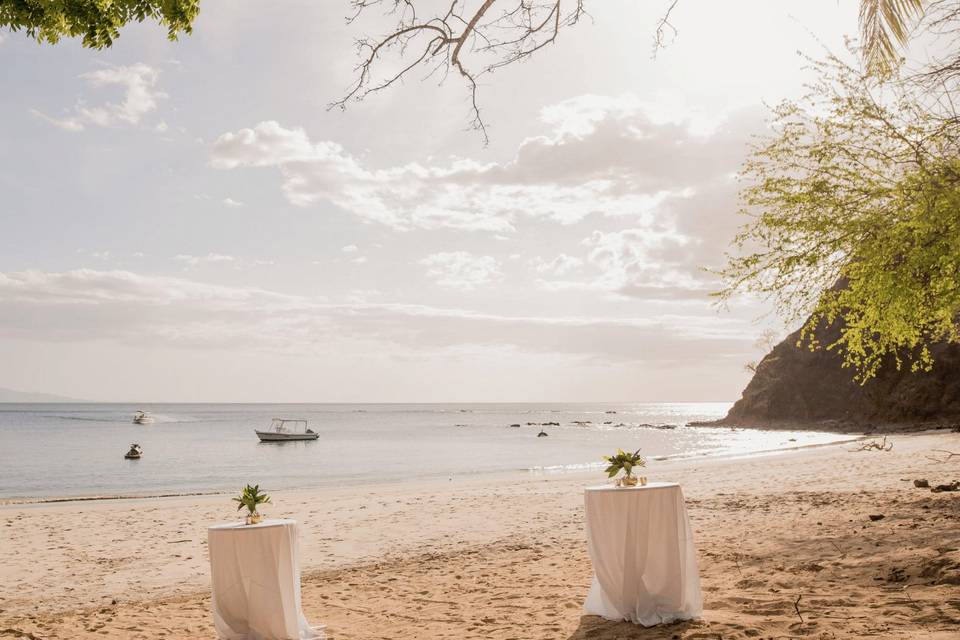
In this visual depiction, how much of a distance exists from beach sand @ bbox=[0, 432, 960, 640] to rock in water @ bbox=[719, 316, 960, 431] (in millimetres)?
33089

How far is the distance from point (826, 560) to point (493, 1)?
674 centimetres

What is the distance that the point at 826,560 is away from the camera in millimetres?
8117

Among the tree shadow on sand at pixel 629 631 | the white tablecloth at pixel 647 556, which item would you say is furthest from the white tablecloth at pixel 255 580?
the white tablecloth at pixel 647 556

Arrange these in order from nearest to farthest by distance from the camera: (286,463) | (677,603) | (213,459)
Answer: (677,603), (286,463), (213,459)

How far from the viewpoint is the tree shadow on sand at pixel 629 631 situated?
5.79 metres

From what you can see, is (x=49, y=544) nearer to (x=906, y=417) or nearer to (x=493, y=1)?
(x=493, y=1)

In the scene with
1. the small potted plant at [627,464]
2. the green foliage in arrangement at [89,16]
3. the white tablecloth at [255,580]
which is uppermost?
the green foliage in arrangement at [89,16]

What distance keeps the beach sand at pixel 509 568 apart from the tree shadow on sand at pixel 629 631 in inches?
1.0

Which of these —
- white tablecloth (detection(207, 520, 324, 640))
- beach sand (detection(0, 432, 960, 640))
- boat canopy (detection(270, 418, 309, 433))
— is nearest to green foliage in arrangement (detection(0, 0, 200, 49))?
white tablecloth (detection(207, 520, 324, 640))

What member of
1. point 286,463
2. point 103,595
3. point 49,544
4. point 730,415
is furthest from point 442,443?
point 103,595

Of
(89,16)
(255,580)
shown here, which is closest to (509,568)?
(255,580)

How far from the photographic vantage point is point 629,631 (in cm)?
599

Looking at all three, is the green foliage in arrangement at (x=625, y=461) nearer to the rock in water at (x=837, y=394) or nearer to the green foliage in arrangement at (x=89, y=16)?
the green foliage in arrangement at (x=89, y=16)

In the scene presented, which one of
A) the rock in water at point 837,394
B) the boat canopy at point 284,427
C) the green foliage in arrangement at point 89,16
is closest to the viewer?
the green foliage in arrangement at point 89,16
